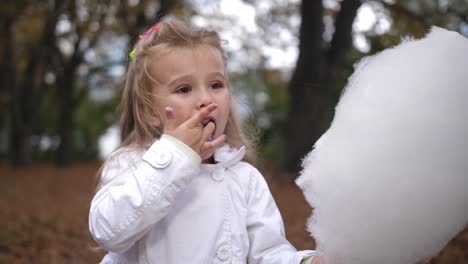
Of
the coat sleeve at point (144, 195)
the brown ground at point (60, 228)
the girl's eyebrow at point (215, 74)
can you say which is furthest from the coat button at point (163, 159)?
the brown ground at point (60, 228)

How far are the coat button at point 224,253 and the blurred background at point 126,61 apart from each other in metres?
0.77

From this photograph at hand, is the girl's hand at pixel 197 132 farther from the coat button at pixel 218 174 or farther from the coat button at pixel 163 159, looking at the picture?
the coat button at pixel 218 174

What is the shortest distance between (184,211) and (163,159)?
0.26 m

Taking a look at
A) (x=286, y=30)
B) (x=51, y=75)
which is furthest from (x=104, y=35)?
(x=286, y=30)

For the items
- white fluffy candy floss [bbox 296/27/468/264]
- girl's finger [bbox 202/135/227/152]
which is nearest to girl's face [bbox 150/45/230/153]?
girl's finger [bbox 202/135/227/152]

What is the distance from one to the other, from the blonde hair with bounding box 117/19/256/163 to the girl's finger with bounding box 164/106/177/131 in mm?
152

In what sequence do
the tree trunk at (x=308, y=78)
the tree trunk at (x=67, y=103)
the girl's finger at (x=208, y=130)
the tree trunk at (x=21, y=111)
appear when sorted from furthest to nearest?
the tree trunk at (x=67, y=103), the tree trunk at (x=21, y=111), the tree trunk at (x=308, y=78), the girl's finger at (x=208, y=130)

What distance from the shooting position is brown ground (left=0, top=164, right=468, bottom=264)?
382 centimetres

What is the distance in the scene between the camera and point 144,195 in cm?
154

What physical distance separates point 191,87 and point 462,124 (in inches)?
35.3

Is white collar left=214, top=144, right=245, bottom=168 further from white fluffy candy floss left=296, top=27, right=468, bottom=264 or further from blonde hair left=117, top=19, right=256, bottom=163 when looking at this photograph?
white fluffy candy floss left=296, top=27, right=468, bottom=264

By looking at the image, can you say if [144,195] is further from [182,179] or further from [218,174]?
[218,174]

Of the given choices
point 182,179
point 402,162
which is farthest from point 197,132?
point 402,162

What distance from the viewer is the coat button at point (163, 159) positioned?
158cm
